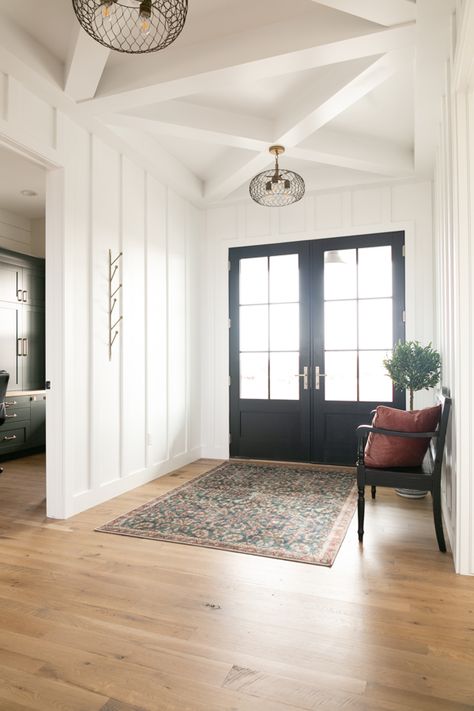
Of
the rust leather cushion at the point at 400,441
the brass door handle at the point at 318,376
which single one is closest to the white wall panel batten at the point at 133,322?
the brass door handle at the point at 318,376

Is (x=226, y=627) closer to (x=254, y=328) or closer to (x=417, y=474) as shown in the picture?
(x=417, y=474)

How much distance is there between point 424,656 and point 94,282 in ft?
10.4

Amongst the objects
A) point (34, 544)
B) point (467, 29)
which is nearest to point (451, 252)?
point (467, 29)

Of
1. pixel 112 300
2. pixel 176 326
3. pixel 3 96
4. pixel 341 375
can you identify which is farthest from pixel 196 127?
pixel 341 375

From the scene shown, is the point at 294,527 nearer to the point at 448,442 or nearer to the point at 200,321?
the point at 448,442

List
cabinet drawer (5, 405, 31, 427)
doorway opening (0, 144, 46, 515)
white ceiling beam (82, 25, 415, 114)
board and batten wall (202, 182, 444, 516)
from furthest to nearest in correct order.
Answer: cabinet drawer (5, 405, 31, 427), doorway opening (0, 144, 46, 515), board and batten wall (202, 182, 444, 516), white ceiling beam (82, 25, 415, 114)

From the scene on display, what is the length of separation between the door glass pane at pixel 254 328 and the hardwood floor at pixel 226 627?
2.81m

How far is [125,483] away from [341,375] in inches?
97.0

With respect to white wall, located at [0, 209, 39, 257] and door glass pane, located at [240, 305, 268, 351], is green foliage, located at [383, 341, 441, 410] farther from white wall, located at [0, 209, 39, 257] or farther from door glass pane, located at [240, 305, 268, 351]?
white wall, located at [0, 209, 39, 257]

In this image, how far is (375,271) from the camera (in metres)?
5.03

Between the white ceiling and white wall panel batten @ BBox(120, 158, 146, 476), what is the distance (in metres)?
0.83

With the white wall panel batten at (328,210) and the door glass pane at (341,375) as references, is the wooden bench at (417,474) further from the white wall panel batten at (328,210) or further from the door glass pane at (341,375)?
the white wall panel batten at (328,210)

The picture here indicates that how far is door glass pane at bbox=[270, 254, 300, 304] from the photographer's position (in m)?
5.33

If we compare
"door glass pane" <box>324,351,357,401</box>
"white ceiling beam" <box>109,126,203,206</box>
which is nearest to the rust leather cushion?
"door glass pane" <box>324,351,357,401</box>
